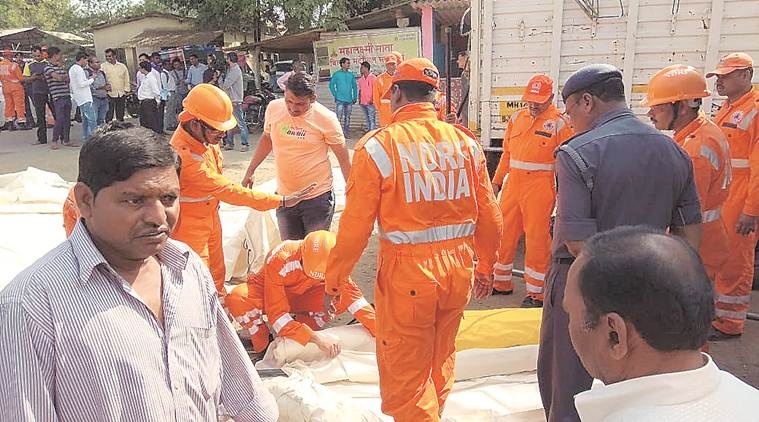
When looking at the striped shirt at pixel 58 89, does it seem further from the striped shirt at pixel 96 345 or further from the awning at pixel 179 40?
the striped shirt at pixel 96 345

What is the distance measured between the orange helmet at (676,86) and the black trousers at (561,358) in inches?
46.3

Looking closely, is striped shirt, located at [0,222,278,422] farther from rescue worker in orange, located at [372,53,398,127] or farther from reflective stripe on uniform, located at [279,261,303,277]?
rescue worker in orange, located at [372,53,398,127]

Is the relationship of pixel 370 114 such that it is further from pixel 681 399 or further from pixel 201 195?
pixel 681 399

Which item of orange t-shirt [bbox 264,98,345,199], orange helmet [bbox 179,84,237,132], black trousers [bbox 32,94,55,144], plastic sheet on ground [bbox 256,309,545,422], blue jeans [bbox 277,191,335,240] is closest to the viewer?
plastic sheet on ground [bbox 256,309,545,422]

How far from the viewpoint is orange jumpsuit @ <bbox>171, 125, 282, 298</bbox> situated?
3.54m

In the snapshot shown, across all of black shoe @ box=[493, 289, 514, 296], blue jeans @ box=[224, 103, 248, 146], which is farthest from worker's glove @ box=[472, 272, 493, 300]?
blue jeans @ box=[224, 103, 248, 146]

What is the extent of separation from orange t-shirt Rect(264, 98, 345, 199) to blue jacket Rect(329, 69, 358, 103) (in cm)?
970

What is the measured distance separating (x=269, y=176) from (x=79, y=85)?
16.5ft

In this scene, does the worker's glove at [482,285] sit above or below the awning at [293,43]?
below

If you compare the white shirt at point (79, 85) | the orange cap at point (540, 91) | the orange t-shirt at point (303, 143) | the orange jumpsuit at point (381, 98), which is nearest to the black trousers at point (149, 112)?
the white shirt at point (79, 85)

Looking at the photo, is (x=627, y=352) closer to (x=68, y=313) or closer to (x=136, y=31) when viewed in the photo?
(x=68, y=313)

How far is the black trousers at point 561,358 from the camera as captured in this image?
98.7 inches

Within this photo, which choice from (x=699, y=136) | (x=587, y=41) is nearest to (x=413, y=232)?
(x=699, y=136)

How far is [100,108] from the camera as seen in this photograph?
43.2ft
